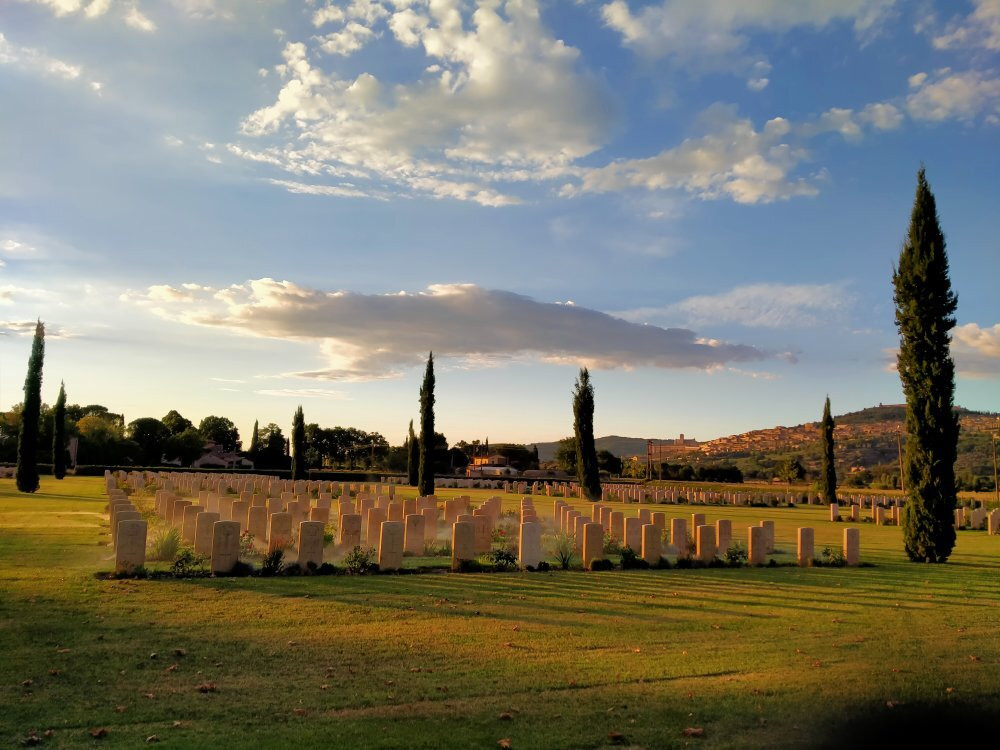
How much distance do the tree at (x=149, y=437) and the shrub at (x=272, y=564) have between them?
68.3 metres

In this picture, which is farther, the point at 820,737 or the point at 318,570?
the point at 318,570

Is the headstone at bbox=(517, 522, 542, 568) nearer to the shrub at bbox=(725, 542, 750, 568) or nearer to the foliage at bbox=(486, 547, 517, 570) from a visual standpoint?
the foliage at bbox=(486, 547, 517, 570)

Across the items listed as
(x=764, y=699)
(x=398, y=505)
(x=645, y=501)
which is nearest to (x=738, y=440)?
(x=645, y=501)

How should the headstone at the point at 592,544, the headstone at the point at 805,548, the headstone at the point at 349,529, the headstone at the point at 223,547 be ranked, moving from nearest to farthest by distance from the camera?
the headstone at the point at 223,547 < the headstone at the point at 592,544 < the headstone at the point at 805,548 < the headstone at the point at 349,529

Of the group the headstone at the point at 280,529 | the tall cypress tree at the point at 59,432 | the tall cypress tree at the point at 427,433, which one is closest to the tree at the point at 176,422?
the tall cypress tree at the point at 59,432

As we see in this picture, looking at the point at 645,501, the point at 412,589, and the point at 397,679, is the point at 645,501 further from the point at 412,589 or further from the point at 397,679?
the point at 397,679

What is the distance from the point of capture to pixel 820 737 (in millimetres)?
5359

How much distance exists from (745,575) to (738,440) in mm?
158700

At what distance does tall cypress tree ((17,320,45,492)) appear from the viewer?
32375 mm

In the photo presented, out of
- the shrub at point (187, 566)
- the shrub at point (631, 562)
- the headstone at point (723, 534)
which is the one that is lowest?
the shrub at point (631, 562)

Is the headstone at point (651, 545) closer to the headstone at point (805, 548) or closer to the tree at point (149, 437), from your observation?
the headstone at point (805, 548)

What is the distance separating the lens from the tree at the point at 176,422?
86625mm

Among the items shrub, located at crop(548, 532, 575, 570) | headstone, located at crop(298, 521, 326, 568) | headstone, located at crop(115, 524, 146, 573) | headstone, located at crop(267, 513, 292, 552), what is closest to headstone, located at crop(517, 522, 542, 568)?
shrub, located at crop(548, 532, 575, 570)

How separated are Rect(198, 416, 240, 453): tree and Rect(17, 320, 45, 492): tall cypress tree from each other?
71.3 m
